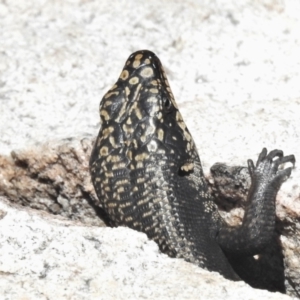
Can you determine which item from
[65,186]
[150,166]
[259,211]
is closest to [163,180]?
[150,166]

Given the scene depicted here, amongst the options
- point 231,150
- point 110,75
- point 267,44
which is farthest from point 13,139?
point 267,44

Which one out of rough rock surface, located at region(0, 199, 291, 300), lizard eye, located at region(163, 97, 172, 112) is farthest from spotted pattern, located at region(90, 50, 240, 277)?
rough rock surface, located at region(0, 199, 291, 300)

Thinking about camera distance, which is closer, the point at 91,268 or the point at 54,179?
the point at 91,268

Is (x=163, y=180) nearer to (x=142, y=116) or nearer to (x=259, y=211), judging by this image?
(x=142, y=116)

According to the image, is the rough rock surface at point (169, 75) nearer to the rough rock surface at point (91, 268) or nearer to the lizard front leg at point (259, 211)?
the lizard front leg at point (259, 211)

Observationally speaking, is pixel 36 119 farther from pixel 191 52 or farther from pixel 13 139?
pixel 191 52

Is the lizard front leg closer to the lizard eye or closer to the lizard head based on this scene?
the lizard head
